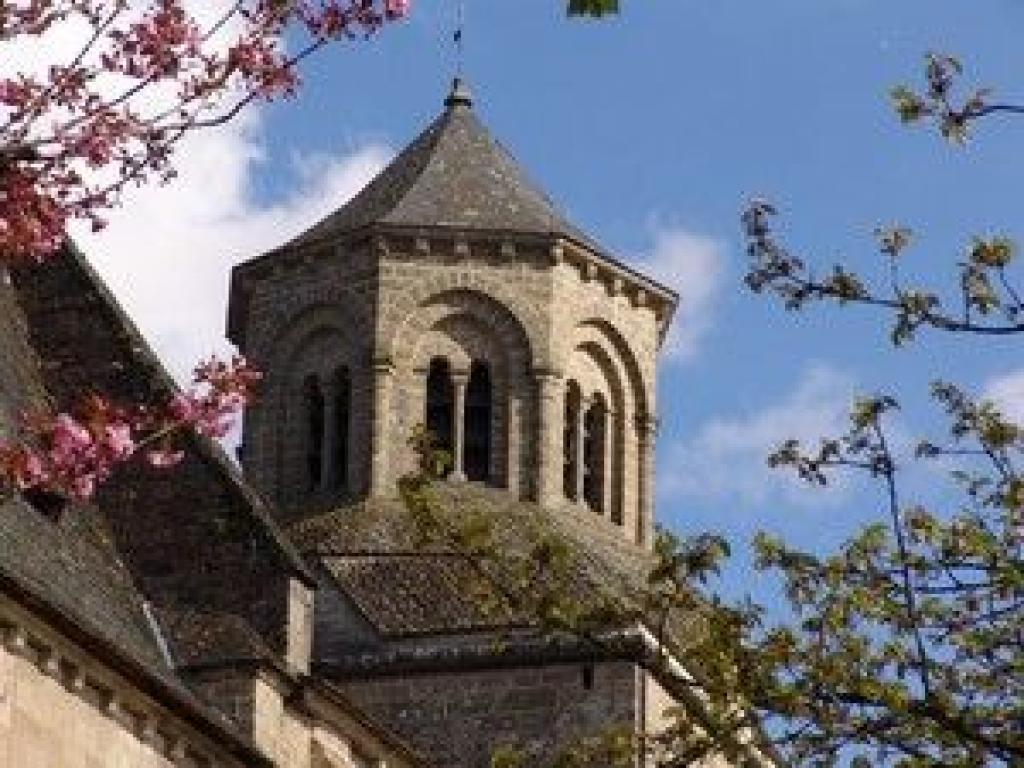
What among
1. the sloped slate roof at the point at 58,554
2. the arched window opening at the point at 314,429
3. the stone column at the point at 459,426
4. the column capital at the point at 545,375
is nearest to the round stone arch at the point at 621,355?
the column capital at the point at 545,375

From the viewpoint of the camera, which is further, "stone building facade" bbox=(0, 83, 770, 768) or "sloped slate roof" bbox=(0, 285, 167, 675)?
"stone building facade" bbox=(0, 83, 770, 768)

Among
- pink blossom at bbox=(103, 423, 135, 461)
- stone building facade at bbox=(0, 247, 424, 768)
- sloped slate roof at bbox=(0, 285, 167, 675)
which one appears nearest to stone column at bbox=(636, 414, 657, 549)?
stone building facade at bbox=(0, 247, 424, 768)

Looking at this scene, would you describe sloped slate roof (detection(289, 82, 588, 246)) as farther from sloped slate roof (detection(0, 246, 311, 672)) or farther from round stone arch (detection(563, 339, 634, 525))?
sloped slate roof (detection(0, 246, 311, 672))

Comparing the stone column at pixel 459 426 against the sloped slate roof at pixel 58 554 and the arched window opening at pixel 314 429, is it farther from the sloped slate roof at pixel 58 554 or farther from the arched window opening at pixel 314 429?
the sloped slate roof at pixel 58 554

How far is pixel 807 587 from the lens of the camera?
1384 centimetres

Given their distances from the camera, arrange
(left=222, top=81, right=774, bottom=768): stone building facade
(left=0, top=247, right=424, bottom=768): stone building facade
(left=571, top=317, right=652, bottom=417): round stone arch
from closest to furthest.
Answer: (left=0, top=247, right=424, bottom=768): stone building facade
(left=222, top=81, right=774, bottom=768): stone building facade
(left=571, top=317, right=652, bottom=417): round stone arch

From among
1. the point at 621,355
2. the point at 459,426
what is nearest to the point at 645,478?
the point at 621,355

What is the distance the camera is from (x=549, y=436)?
31703mm

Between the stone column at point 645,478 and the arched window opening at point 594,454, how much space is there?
16.3 inches

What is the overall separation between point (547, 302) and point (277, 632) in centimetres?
1018

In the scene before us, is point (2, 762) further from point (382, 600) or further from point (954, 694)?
point (382, 600)

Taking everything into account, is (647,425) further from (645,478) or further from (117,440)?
(117,440)

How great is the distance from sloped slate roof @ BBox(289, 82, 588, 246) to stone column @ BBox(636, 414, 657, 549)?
2.01 meters

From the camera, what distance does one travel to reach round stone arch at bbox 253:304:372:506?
104ft
